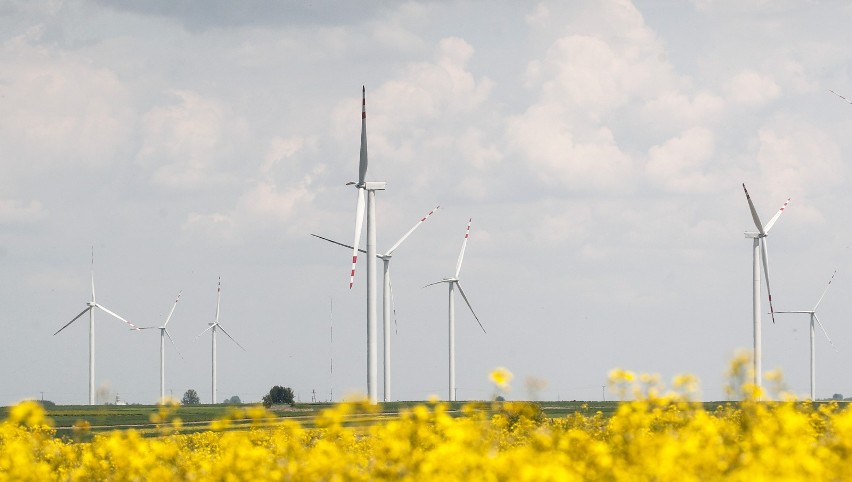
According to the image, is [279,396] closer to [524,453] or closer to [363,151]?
[363,151]

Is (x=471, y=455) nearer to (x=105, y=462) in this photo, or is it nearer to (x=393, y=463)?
(x=393, y=463)

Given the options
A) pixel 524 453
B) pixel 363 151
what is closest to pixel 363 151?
pixel 363 151

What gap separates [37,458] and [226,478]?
979cm

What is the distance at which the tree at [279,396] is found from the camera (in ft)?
383

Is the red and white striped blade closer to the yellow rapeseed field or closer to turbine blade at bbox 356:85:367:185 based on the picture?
turbine blade at bbox 356:85:367:185

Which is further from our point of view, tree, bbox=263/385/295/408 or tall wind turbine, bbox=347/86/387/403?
tree, bbox=263/385/295/408

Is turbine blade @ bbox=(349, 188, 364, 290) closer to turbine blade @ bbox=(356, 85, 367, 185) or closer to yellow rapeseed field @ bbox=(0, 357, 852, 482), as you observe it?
turbine blade @ bbox=(356, 85, 367, 185)

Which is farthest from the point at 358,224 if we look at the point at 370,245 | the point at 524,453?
the point at 524,453

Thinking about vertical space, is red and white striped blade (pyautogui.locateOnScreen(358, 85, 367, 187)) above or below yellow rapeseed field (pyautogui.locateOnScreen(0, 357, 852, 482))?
above

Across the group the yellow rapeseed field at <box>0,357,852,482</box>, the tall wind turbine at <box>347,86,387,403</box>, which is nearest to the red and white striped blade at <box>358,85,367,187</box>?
the tall wind turbine at <box>347,86,387,403</box>

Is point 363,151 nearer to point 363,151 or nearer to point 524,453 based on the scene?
point 363,151

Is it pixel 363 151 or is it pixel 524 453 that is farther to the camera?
pixel 363 151

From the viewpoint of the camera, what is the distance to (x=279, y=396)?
117375 mm

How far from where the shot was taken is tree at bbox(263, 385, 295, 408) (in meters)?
117
